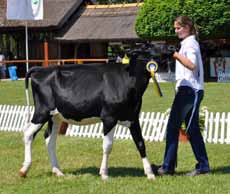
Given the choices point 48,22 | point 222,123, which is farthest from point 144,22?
point 222,123

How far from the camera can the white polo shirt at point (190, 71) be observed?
25.5 feet

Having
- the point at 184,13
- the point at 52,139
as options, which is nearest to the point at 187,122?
the point at 52,139

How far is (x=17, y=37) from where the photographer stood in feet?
134

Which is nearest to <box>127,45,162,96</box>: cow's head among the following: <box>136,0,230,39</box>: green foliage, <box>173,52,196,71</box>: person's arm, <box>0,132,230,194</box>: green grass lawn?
<box>173,52,196,71</box>: person's arm

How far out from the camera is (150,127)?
12633 millimetres

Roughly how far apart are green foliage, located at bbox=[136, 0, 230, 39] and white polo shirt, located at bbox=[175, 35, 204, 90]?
70.7 ft

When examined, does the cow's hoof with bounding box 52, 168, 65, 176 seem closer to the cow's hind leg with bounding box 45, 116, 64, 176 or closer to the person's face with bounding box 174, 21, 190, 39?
the cow's hind leg with bounding box 45, 116, 64, 176

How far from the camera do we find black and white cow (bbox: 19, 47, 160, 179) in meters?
7.88

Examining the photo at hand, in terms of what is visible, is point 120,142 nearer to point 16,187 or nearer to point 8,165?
point 8,165

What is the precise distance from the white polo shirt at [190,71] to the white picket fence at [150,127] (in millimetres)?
3901

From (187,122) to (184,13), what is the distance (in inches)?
896

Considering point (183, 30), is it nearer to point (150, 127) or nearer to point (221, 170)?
point (221, 170)

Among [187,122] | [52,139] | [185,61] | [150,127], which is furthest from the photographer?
[150,127]

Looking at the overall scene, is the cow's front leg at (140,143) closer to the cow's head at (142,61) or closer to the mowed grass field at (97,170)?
the mowed grass field at (97,170)
